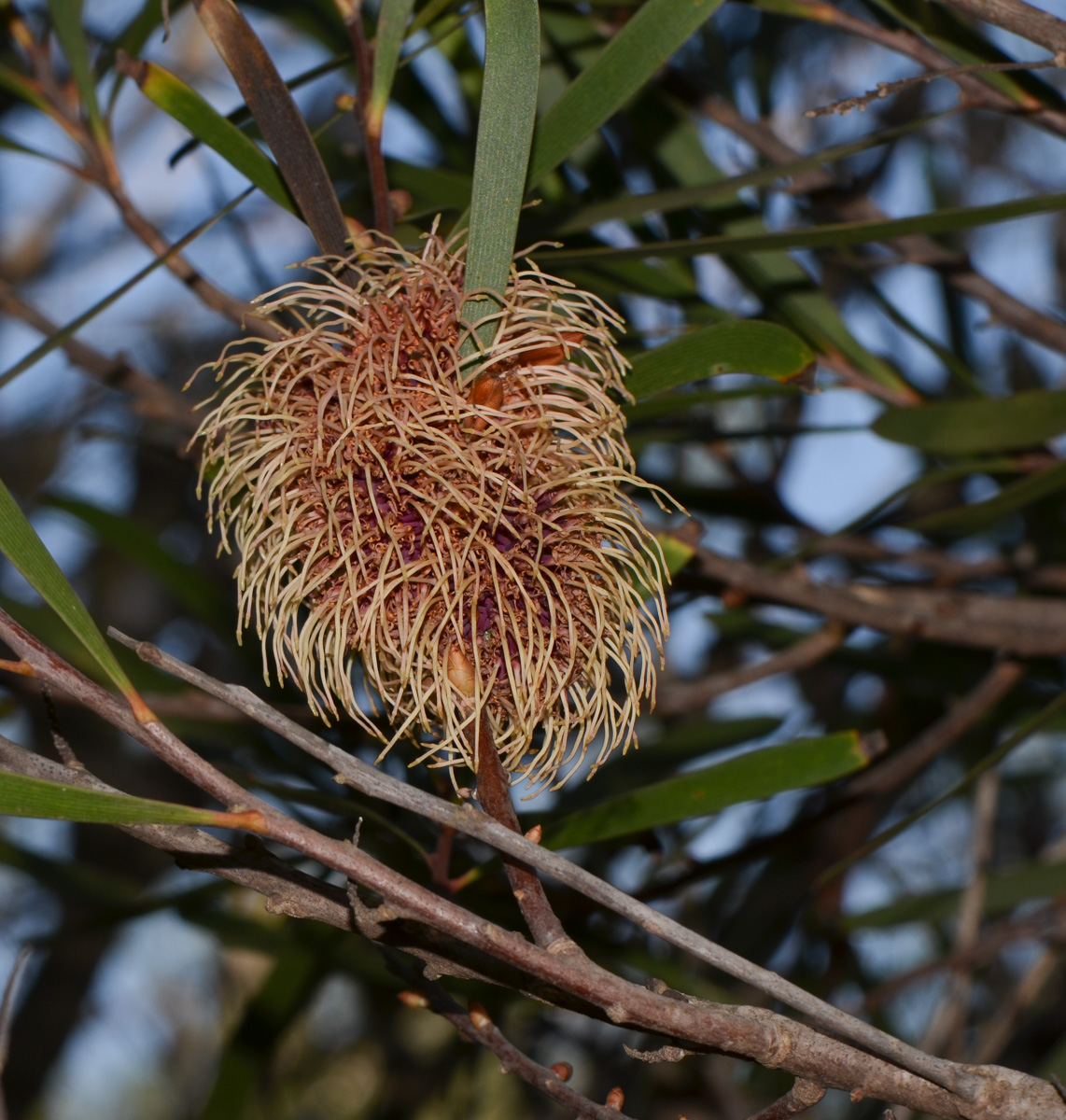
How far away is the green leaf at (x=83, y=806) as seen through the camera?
0.40 m

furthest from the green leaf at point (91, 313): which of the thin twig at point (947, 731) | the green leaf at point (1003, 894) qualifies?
the green leaf at point (1003, 894)

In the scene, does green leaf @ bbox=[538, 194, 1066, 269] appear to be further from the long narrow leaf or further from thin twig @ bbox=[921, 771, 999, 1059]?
thin twig @ bbox=[921, 771, 999, 1059]

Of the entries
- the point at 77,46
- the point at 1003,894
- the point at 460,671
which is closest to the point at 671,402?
the point at 460,671

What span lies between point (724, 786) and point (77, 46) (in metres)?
0.84

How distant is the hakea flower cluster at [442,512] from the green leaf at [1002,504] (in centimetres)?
53

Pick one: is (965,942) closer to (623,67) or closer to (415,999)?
(415,999)

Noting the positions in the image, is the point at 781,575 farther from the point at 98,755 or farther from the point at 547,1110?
the point at 98,755

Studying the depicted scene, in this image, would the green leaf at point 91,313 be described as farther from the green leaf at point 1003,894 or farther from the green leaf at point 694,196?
the green leaf at point 1003,894

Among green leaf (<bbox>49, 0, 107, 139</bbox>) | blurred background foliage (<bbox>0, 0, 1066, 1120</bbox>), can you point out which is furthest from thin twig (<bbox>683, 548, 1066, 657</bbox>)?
green leaf (<bbox>49, 0, 107, 139</bbox>)

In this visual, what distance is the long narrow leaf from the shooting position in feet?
1.84

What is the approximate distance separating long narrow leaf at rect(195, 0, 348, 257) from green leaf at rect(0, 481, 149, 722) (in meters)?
0.23

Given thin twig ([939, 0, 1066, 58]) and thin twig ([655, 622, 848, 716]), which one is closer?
thin twig ([939, 0, 1066, 58])

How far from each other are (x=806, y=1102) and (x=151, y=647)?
37 centimetres

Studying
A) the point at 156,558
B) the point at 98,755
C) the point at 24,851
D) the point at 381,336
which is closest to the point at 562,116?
the point at 381,336
